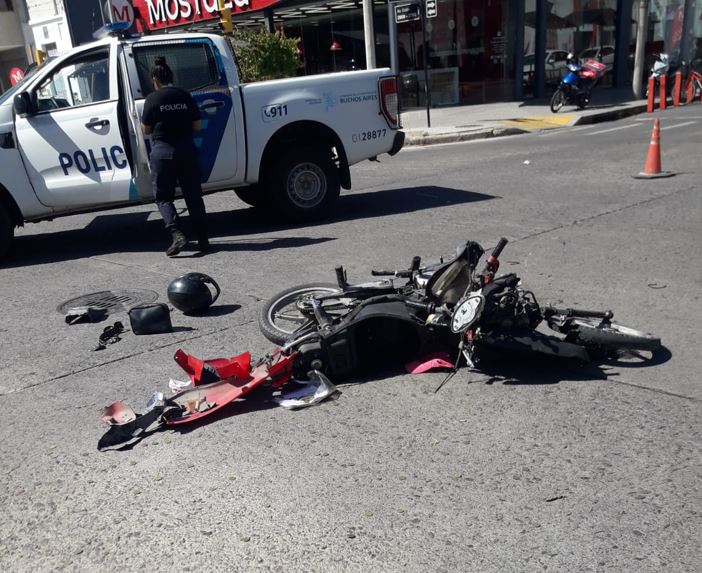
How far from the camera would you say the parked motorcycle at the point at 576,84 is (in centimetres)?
2169

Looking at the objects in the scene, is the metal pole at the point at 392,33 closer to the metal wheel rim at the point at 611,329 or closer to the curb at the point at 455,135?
the curb at the point at 455,135

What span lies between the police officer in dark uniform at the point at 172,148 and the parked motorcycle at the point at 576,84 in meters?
16.3

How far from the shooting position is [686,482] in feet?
10.8

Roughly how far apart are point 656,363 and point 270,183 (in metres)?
5.77

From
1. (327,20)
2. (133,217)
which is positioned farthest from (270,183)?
(327,20)

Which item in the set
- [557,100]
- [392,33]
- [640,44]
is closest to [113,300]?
[392,33]

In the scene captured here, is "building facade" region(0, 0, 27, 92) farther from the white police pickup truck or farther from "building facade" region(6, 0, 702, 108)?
the white police pickup truck

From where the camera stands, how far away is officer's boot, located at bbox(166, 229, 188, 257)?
790cm

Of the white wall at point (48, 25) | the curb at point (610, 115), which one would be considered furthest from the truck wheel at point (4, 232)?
the white wall at point (48, 25)

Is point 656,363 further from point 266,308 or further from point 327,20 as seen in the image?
point 327,20

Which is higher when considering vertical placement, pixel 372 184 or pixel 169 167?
pixel 169 167

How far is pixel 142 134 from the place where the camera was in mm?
8180

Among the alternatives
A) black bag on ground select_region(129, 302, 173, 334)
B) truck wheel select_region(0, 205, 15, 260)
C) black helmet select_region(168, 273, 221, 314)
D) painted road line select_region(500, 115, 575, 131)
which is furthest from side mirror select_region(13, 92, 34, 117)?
painted road line select_region(500, 115, 575, 131)

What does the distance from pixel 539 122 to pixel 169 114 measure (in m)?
14.7
